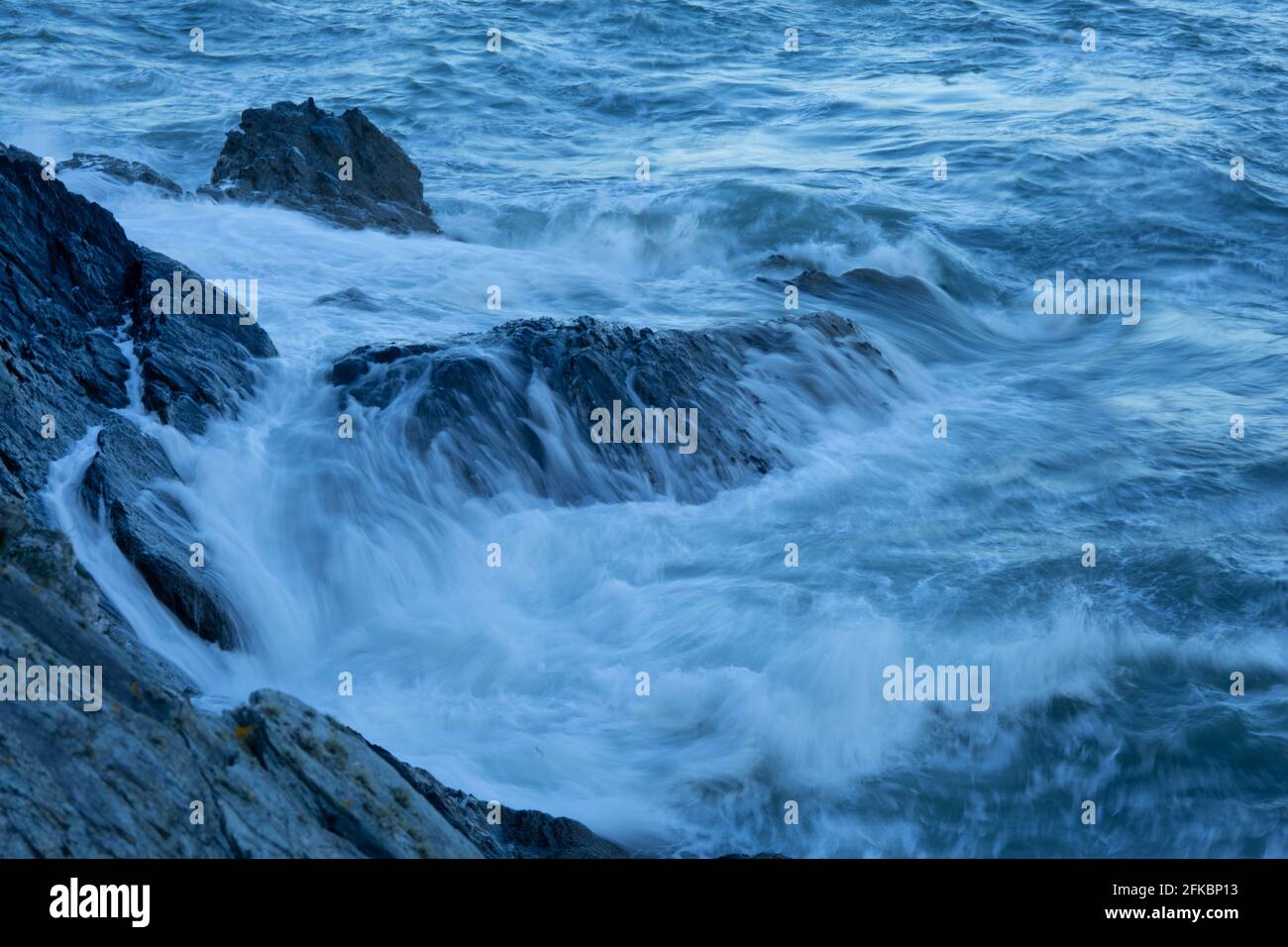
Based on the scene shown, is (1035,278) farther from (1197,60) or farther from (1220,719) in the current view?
(1197,60)

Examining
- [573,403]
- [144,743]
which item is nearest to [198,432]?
[573,403]

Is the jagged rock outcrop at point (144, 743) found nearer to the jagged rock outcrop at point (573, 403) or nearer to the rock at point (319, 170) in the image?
the jagged rock outcrop at point (573, 403)

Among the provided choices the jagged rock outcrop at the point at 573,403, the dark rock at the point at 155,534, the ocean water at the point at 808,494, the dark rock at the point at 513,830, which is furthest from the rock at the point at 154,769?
the jagged rock outcrop at the point at 573,403

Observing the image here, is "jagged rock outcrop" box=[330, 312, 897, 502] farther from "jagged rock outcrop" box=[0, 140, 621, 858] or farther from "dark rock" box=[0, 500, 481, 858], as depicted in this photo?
"dark rock" box=[0, 500, 481, 858]

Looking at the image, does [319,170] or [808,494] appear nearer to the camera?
[808,494]

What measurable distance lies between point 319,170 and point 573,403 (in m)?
6.76

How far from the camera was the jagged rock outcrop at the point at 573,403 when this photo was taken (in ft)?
31.0

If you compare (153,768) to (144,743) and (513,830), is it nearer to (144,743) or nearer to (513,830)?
(144,743)

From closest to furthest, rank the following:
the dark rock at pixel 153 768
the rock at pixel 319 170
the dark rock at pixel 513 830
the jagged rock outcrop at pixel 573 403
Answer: the dark rock at pixel 153 768, the dark rock at pixel 513 830, the jagged rock outcrop at pixel 573 403, the rock at pixel 319 170

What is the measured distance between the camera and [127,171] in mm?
14383

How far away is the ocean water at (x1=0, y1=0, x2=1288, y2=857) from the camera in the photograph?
7.22m

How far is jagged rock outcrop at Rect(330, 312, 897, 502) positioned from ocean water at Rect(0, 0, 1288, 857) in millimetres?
192

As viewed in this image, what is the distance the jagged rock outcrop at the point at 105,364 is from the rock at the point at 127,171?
4808mm

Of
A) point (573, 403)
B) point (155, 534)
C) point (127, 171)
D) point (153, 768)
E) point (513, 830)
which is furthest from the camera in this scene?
point (127, 171)
